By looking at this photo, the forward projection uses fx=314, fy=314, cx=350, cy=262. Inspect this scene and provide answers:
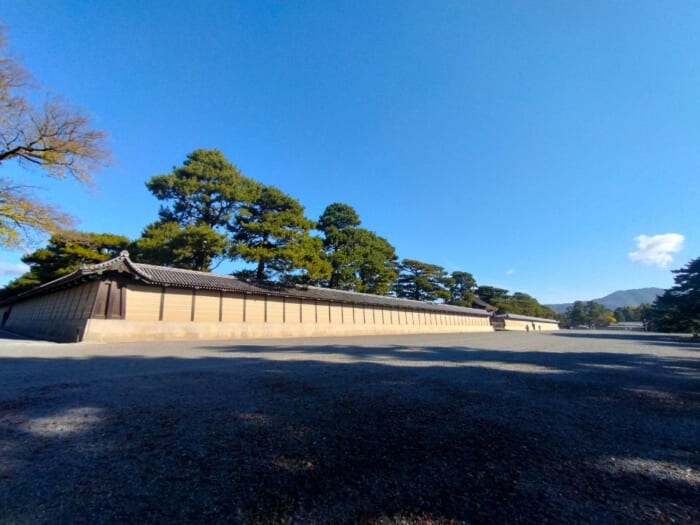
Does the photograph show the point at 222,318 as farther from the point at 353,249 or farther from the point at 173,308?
the point at 353,249

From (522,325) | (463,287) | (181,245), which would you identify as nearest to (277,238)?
(181,245)

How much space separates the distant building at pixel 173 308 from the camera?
1399cm

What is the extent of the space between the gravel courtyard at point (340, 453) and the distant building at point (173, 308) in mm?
9870

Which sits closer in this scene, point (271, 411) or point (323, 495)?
point (323, 495)

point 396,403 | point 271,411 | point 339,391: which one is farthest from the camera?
point 339,391

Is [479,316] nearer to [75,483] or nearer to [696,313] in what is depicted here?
[696,313]

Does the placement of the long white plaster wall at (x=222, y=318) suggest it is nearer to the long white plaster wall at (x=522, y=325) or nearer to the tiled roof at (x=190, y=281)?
the tiled roof at (x=190, y=281)

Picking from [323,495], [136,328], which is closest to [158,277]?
[136,328]

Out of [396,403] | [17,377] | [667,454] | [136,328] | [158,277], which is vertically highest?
[158,277]

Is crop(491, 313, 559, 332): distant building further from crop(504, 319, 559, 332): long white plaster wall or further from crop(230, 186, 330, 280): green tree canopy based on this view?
crop(230, 186, 330, 280): green tree canopy

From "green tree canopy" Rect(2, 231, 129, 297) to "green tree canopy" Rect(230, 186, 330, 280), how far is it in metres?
13.3

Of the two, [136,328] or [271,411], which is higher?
[136,328]

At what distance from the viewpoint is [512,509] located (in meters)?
1.88

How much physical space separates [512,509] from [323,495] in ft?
3.77
